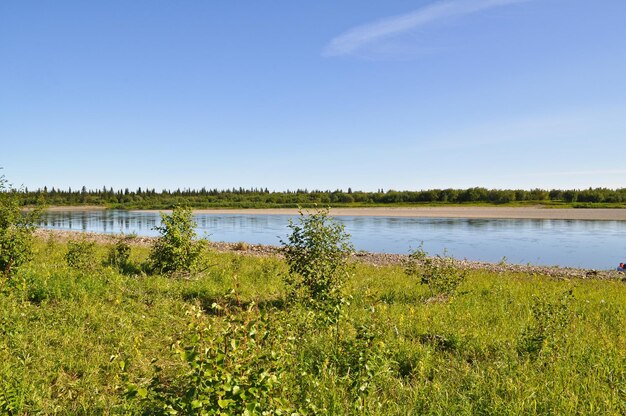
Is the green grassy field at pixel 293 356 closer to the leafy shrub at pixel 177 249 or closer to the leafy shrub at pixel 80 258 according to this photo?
the leafy shrub at pixel 80 258

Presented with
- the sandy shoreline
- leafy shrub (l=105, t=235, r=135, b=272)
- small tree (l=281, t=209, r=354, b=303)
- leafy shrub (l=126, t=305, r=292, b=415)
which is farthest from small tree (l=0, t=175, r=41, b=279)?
the sandy shoreline

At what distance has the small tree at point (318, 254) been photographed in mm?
9703

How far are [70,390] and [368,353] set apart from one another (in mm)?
4277

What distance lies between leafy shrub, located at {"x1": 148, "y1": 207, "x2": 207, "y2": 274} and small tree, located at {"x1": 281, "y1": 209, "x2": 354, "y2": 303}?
544cm

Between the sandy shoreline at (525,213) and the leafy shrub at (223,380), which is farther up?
the leafy shrub at (223,380)

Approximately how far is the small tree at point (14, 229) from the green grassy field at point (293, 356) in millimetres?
815

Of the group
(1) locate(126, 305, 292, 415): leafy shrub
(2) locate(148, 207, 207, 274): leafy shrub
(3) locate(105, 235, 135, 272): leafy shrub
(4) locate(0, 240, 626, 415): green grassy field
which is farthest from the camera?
(3) locate(105, 235, 135, 272): leafy shrub

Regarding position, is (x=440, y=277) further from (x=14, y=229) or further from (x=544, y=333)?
(x=14, y=229)

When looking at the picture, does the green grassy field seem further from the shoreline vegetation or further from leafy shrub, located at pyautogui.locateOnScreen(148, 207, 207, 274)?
the shoreline vegetation

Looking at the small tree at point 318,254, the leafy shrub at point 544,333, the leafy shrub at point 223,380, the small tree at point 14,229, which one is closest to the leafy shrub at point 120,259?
the small tree at point 14,229

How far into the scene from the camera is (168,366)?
6715 mm

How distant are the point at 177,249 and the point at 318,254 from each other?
640cm

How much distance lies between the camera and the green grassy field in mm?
3651

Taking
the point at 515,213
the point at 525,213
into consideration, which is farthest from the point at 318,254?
the point at 515,213
